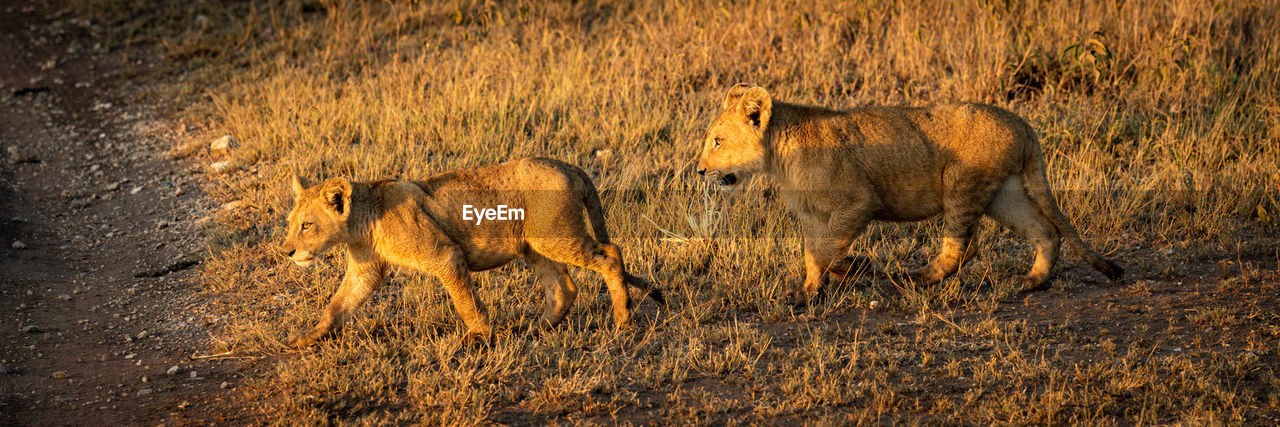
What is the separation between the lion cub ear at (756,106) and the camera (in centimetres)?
682

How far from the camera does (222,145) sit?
1084cm

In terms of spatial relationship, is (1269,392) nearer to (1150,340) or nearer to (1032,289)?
(1150,340)

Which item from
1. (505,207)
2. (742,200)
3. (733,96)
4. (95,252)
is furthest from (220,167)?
(733,96)

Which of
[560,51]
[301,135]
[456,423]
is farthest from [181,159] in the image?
[456,423]

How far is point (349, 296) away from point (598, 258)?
Result: 1.53 m

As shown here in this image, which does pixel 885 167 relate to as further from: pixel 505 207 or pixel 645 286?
pixel 505 207

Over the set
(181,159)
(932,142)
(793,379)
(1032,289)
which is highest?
(932,142)

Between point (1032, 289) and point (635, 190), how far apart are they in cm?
341

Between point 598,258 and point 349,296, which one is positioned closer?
point 598,258

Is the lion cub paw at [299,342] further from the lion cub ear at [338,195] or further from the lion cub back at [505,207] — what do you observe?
the lion cub back at [505,207]

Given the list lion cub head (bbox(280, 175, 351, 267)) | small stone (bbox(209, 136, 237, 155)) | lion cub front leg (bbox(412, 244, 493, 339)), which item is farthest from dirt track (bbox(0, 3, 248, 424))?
lion cub front leg (bbox(412, 244, 493, 339))

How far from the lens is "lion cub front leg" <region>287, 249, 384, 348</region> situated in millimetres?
6375

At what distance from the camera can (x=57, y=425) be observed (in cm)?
546
